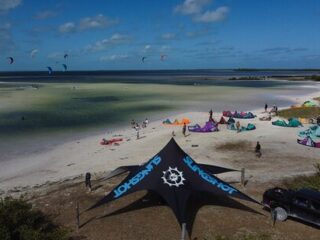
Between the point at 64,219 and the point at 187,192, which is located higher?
the point at 187,192

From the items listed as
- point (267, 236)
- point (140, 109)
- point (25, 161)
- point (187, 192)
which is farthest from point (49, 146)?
point (140, 109)

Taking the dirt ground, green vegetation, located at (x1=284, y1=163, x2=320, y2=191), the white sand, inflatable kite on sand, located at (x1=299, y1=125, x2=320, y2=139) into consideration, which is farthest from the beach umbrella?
inflatable kite on sand, located at (x1=299, y1=125, x2=320, y2=139)

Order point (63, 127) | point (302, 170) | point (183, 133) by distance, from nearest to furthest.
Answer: point (302, 170) < point (183, 133) < point (63, 127)

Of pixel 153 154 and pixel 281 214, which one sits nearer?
pixel 281 214

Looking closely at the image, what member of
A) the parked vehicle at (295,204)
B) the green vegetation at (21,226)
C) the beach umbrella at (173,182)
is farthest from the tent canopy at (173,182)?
the green vegetation at (21,226)

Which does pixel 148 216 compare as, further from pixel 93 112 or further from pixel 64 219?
pixel 93 112

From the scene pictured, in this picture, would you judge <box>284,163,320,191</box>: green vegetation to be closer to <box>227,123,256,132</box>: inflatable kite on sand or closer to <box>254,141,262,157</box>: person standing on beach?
<box>254,141,262,157</box>: person standing on beach

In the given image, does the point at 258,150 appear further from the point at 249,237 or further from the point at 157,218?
the point at 249,237

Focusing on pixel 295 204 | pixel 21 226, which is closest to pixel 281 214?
pixel 295 204
